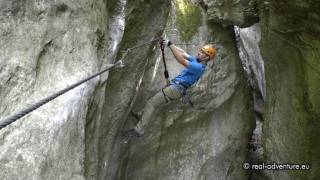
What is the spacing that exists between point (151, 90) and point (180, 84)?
124 centimetres

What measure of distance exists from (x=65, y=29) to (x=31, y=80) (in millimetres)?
1097

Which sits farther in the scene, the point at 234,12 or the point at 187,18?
the point at 187,18

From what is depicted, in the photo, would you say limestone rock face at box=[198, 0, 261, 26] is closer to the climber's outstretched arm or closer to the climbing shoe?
the climber's outstretched arm

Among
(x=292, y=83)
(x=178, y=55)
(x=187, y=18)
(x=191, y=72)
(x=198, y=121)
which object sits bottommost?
(x=198, y=121)

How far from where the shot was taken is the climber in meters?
9.04

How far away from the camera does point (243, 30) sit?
43.2 ft

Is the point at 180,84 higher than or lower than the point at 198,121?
higher

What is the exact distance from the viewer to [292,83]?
9.83 metres

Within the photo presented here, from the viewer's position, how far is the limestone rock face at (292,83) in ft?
29.2

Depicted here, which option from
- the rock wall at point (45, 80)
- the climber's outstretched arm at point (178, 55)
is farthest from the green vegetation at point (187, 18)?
the rock wall at point (45, 80)

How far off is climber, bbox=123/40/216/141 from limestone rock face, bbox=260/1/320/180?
5.24 feet

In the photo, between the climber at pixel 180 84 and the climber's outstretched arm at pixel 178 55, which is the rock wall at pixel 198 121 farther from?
the climber's outstretched arm at pixel 178 55

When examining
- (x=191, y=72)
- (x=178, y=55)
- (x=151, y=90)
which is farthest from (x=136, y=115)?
(x=178, y=55)

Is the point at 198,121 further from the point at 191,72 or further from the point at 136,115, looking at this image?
the point at 191,72
